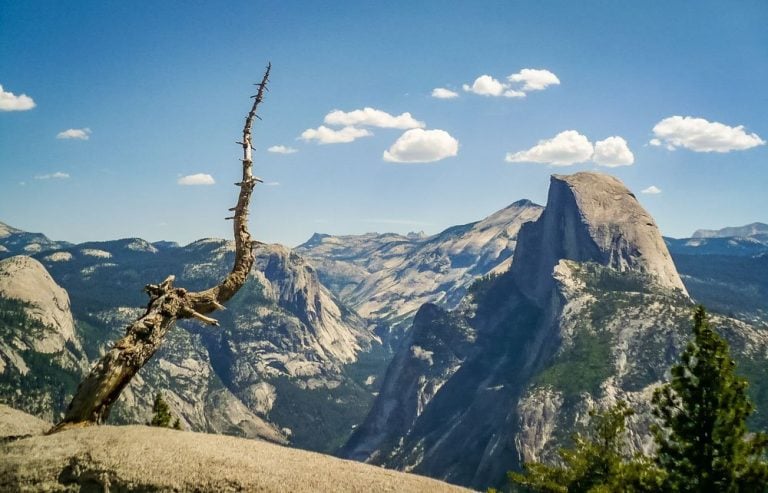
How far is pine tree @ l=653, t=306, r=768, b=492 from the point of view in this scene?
88.6ft

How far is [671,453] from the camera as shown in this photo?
29.6m

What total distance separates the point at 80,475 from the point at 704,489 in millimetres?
29994

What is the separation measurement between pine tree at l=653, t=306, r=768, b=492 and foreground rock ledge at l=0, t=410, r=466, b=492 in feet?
83.9

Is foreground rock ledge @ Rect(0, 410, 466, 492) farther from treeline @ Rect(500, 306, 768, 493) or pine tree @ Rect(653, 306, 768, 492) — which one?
pine tree @ Rect(653, 306, 768, 492)

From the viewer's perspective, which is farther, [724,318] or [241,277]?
[724,318]

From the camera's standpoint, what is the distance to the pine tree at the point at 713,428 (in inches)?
1063

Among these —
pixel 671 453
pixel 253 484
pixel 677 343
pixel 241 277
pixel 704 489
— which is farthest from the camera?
pixel 677 343

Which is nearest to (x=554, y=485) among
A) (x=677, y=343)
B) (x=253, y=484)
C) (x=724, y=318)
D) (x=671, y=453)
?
(x=671, y=453)

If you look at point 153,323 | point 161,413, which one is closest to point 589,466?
point 153,323

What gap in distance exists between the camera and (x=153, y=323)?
37.4ft

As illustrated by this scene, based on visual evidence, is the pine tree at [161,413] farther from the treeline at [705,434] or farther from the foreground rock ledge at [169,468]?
the foreground rock ledge at [169,468]

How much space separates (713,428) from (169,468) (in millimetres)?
A: 29489

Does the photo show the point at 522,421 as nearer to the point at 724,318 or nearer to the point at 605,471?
the point at 724,318

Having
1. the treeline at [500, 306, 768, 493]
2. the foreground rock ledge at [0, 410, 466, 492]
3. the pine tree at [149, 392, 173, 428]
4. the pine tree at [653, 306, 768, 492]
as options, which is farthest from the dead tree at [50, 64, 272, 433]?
the pine tree at [149, 392, 173, 428]
